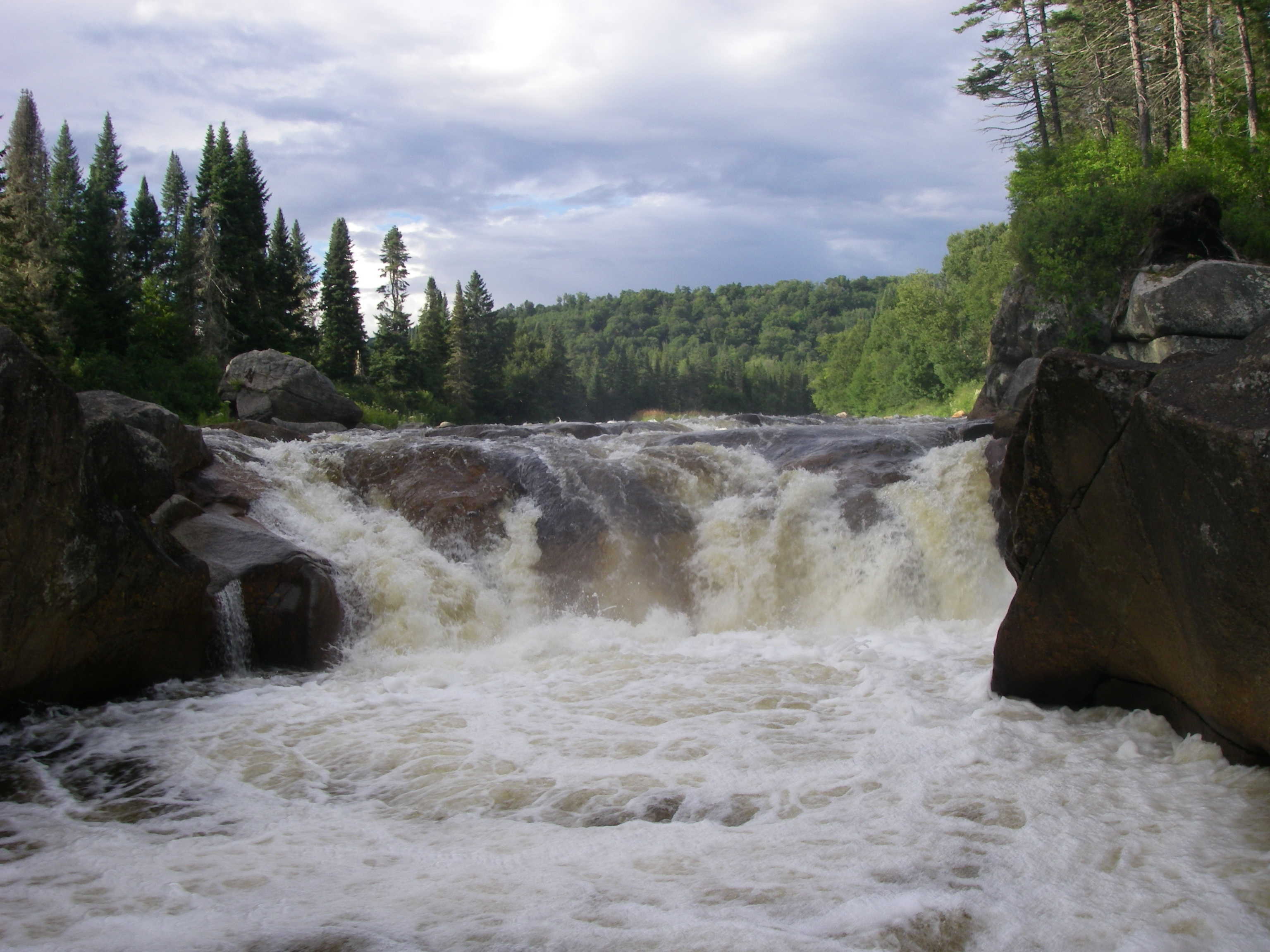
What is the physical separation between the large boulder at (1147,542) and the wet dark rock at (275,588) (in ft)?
21.3

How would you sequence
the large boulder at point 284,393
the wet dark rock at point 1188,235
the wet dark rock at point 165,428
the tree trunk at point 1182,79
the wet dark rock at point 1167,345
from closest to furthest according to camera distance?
the wet dark rock at point 165,428 < the wet dark rock at point 1167,345 < the wet dark rock at point 1188,235 < the tree trunk at point 1182,79 < the large boulder at point 284,393

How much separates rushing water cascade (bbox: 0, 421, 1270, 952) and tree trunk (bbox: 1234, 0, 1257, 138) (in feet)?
76.4

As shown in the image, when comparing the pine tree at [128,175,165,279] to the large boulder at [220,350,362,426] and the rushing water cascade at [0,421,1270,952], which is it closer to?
the large boulder at [220,350,362,426]

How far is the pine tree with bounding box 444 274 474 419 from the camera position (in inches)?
2096

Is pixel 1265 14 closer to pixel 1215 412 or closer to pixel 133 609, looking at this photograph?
pixel 1215 412

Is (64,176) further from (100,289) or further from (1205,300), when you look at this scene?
(1205,300)

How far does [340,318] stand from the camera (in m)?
48.1

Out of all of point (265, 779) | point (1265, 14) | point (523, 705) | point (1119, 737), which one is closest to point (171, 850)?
point (265, 779)

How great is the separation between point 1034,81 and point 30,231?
44.0 meters

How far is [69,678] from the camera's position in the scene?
691 centimetres

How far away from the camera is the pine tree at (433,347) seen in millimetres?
51625

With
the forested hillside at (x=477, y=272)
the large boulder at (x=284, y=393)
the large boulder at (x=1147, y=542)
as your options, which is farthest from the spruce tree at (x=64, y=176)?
the large boulder at (x=1147, y=542)

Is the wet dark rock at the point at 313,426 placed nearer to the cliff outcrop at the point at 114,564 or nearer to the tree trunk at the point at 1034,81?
the cliff outcrop at the point at 114,564

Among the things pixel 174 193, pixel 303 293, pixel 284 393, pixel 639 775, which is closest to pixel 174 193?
pixel 174 193
